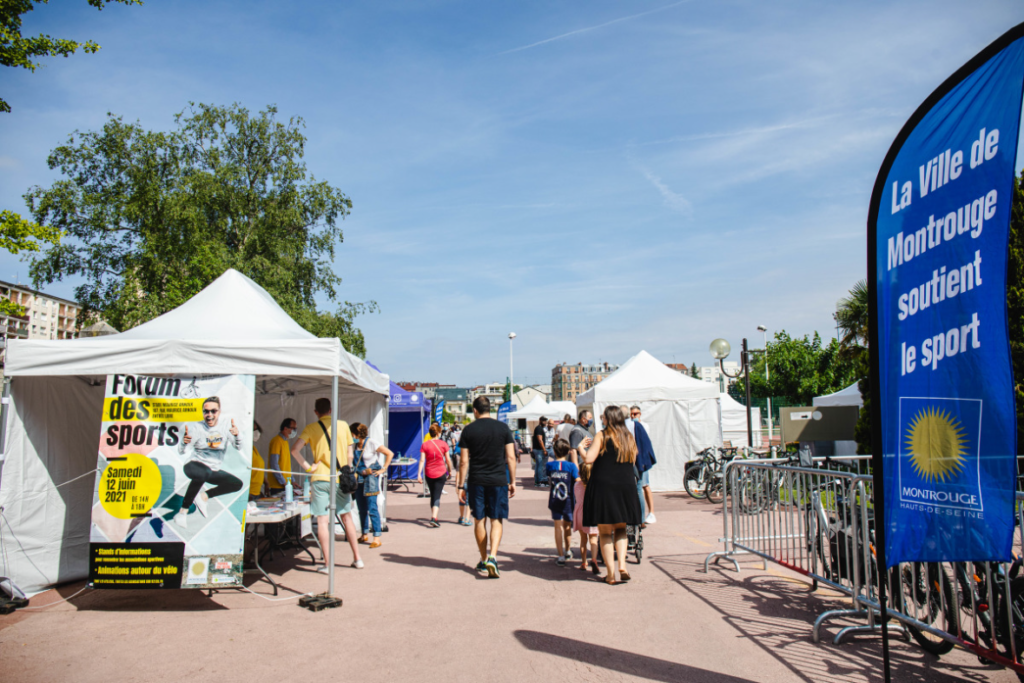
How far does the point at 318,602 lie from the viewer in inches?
227

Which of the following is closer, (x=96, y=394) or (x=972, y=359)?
(x=972, y=359)

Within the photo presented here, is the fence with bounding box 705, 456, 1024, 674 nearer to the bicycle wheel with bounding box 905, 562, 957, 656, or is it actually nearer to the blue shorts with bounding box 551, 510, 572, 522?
the bicycle wheel with bounding box 905, 562, 957, 656

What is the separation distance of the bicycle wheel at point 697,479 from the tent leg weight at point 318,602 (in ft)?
29.9

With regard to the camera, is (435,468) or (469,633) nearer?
(469,633)

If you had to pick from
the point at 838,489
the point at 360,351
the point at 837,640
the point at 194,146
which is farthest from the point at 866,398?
the point at 194,146

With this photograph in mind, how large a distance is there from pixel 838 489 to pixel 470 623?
3.18 meters

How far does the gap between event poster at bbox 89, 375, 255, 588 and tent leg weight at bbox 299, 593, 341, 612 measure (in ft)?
2.10

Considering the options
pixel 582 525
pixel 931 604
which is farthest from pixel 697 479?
pixel 931 604

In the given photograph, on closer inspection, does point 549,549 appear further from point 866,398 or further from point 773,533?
point 866,398

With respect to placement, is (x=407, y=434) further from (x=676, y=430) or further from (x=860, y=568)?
(x=860, y=568)

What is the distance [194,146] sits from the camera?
27062mm

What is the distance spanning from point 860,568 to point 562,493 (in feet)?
10.5

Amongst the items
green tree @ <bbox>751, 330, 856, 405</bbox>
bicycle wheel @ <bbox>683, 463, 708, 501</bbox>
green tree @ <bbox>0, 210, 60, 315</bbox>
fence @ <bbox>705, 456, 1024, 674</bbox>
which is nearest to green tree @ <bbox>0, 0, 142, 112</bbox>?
green tree @ <bbox>0, 210, 60, 315</bbox>

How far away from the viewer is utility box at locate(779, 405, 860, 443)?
13.5 m
